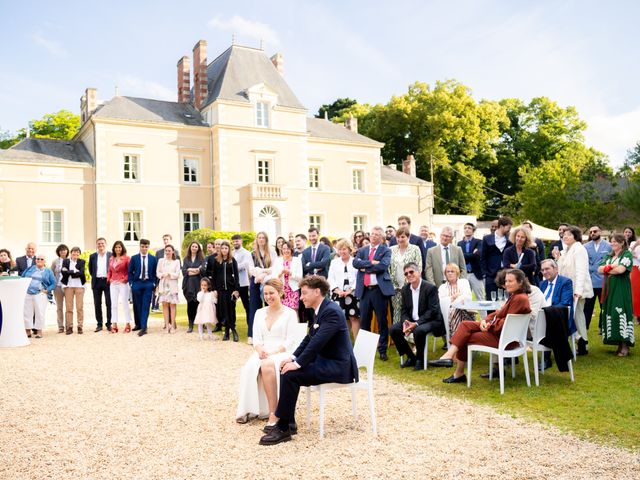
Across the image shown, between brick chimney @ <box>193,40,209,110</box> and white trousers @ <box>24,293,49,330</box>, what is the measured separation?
2142cm

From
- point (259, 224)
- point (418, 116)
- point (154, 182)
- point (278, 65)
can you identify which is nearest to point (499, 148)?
point (418, 116)

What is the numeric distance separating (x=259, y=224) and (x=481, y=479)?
2634 centimetres

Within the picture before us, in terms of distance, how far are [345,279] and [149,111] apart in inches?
906

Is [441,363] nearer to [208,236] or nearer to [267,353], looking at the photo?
[267,353]

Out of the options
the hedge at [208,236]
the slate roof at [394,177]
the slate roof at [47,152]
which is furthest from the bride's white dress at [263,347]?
the slate roof at [394,177]

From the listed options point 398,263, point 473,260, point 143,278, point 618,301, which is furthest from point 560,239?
point 143,278

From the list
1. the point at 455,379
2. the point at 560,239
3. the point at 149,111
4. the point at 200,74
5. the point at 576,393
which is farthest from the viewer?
the point at 200,74

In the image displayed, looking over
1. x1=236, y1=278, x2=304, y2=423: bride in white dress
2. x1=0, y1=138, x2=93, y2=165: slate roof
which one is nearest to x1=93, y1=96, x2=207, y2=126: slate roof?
x1=0, y1=138, x2=93, y2=165: slate roof

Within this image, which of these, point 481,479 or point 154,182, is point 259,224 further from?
point 481,479

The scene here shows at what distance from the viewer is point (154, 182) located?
28.3 metres

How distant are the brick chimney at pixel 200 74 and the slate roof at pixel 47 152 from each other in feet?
21.6

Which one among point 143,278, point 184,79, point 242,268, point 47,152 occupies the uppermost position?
point 184,79

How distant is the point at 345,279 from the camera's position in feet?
29.7

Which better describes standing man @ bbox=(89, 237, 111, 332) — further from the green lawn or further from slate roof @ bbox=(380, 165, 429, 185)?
slate roof @ bbox=(380, 165, 429, 185)
